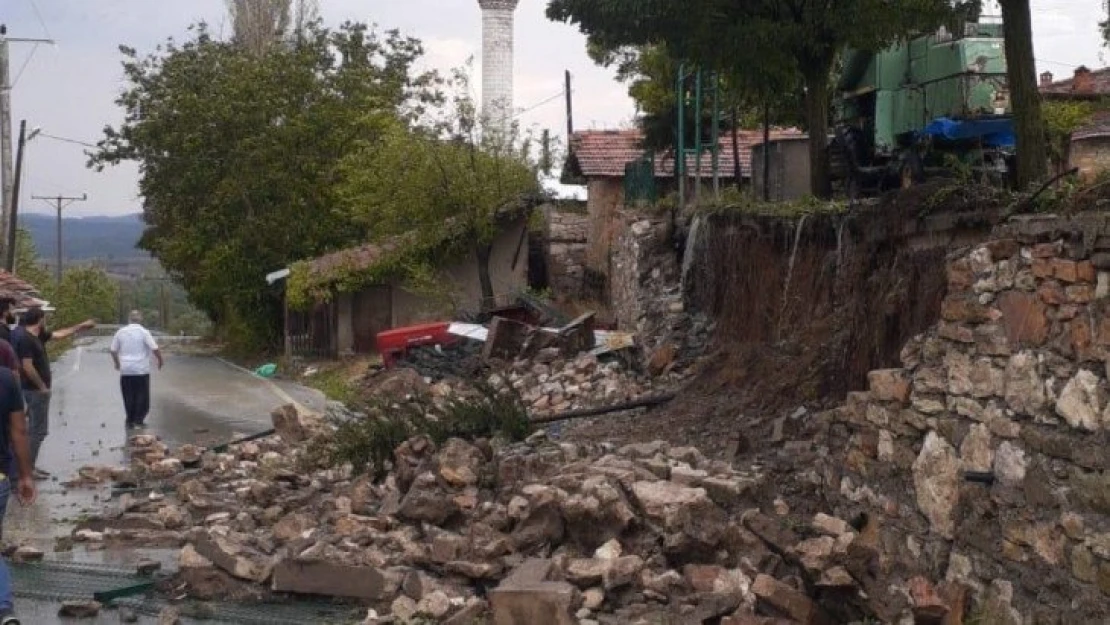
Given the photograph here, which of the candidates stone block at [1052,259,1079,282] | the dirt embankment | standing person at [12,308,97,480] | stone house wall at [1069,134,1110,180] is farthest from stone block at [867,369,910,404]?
stone house wall at [1069,134,1110,180]

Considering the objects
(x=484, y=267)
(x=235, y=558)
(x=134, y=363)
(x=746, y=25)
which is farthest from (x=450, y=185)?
(x=235, y=558)

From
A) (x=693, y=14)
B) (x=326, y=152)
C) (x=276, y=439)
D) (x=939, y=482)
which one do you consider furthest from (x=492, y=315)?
(x=939, y=482)

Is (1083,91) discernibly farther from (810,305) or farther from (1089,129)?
(810,305)

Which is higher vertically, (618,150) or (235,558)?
(618,150)

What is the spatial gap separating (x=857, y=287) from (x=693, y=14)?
4.89 meters

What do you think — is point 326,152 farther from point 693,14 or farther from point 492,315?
point 693,14

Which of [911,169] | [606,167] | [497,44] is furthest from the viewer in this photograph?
[497,44]

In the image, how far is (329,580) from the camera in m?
9.11

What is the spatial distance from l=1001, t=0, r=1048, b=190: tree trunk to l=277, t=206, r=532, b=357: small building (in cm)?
2225

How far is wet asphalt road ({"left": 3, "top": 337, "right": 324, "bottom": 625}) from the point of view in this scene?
11.3 meters

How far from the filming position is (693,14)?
13.9 m

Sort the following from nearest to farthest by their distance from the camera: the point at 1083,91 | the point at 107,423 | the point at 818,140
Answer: the point at 818,140 < the point at 107,423 < the point at 1083,91

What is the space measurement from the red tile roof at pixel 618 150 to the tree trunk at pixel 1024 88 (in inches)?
777

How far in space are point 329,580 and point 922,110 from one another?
12.9 m
